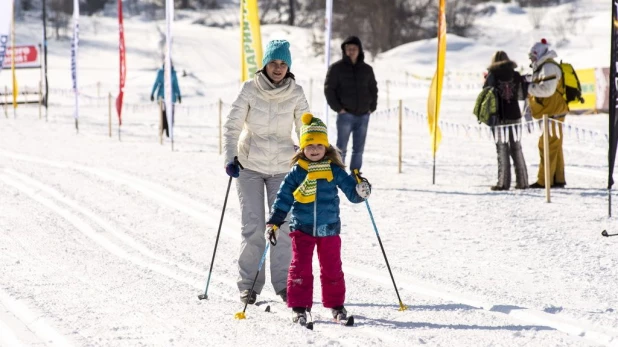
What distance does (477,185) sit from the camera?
489 inches

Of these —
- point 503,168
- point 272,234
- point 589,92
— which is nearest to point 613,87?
point 503,168

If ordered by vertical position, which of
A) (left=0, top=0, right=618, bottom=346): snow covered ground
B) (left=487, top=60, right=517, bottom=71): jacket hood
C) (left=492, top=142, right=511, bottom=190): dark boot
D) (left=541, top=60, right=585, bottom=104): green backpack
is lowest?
(left=0, top=0, right=618, bottom=346): snow covered ground

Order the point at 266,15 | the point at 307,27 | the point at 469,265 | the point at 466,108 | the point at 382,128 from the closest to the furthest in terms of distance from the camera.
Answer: the point at 469,265 → the point at 382,128 → the point at 466,108 → the point at 307,27 → the point at 266,15

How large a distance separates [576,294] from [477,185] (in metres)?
5.78

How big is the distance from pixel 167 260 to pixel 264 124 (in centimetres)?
228

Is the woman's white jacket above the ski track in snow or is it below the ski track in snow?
above

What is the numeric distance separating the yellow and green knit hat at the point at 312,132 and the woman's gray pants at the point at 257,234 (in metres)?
0.68

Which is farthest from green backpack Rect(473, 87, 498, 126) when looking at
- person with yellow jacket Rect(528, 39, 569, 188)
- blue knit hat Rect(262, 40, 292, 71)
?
blue knit hat Rect(262, 40, 292, 71)

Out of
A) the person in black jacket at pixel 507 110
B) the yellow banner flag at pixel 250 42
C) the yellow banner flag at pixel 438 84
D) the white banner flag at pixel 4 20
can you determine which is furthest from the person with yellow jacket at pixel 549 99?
the white banner flag at pixel 4 20

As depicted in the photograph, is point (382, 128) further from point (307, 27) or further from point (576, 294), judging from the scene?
point (307, 27)

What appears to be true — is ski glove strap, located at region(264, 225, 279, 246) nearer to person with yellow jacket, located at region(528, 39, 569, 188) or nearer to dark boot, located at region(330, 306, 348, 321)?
dark boot, located at region(330, 306, 348, 321)

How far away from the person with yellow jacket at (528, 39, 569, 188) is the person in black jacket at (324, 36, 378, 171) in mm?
1955

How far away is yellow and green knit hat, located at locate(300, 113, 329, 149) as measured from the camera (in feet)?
19.4

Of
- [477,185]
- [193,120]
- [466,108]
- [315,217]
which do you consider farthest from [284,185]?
[466,108]
